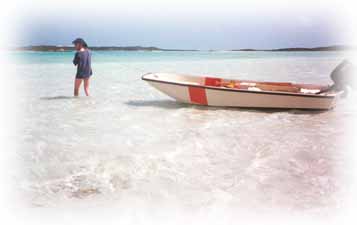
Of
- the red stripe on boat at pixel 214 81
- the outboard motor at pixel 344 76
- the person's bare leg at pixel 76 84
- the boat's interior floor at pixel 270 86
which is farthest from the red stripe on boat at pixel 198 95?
the person's bare leg at pixel 76 84

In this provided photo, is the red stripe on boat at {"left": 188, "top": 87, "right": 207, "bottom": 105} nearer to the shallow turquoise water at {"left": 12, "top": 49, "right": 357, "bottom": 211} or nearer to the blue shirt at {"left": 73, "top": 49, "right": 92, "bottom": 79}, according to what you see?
the shallow turquoise water at {"left": 12, "top": 49, "right": 357, "bottom": 211}

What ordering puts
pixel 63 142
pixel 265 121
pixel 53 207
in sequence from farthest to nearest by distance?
pixel 265 121 < pixel 63 142 < pixel 53 207

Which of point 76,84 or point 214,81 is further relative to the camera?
point 76,84

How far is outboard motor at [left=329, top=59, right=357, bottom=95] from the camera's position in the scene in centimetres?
640

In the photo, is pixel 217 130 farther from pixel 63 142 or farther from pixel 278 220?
pixel 278 220

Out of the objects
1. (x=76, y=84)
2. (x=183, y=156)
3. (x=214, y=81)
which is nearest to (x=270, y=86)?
(x=214, y=81)

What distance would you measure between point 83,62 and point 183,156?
413 cm

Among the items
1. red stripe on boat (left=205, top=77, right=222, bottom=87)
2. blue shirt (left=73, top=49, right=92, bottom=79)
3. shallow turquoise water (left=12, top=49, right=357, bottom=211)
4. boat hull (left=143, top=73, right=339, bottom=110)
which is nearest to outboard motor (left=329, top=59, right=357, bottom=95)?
boat hull (left=143, top=73, right=339, bottom=110)

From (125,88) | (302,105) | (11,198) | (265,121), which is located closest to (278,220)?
(11,198)

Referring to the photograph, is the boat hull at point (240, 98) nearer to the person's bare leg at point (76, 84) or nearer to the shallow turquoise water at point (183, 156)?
the shallow turquoise water at point (183, 156)

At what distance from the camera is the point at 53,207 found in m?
3.02

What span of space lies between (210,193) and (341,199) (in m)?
1.05

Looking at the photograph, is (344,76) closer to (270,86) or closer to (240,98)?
(270,86)

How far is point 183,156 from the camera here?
4.32 meters
